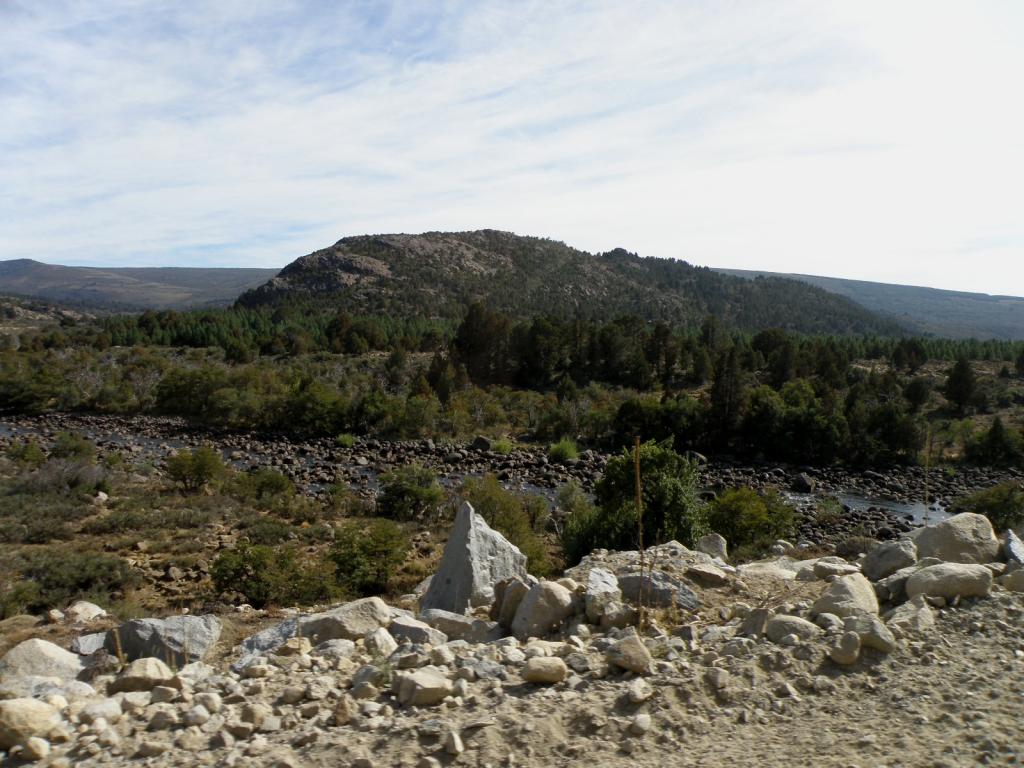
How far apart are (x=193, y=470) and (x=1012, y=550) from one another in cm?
2534

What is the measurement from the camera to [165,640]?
21.0 feet

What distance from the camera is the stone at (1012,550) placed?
693cm

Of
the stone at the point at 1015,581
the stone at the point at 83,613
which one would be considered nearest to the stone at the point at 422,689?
the stone at the point at 1015,581

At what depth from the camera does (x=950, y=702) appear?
4.82 m

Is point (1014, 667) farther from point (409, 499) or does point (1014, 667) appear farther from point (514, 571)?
point (409, 499)

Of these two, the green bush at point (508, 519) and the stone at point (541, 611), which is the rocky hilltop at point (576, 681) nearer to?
the stone at point (541, 611)

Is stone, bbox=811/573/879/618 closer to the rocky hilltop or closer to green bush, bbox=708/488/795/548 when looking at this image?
the rocky hilltop

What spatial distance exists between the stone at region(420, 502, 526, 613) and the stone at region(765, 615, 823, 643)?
11.4 feet

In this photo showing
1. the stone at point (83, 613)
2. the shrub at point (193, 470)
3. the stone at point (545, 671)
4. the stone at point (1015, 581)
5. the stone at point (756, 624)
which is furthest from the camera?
the shrub at point (193, 470)

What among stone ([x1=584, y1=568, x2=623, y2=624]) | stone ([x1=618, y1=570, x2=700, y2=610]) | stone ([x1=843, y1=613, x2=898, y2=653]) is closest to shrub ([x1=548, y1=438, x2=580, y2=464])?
stone ([x1=618, y1=570, x2=700, y2=610])

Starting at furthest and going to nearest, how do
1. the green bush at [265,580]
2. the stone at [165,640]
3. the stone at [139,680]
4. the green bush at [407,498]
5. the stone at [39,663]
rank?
the green bush at [407,498], the green bush at [265,580], the stone at [165,640], the stone at [39,663], the stone at [139,680]

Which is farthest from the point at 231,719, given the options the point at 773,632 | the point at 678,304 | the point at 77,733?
the point at 678,304

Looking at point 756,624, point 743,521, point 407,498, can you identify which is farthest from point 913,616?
point 407,498

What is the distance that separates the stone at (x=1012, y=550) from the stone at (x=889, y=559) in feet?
2.71
